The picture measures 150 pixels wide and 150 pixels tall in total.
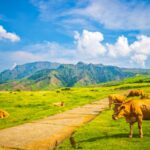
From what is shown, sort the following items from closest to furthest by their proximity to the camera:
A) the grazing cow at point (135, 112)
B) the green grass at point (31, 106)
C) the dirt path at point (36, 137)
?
the dirt path at point (36, 137)
the grazing cow at point (135, 112)
the green grass at point (31, 106)

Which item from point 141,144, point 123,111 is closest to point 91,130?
point 123,111

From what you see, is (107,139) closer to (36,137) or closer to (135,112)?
(135,112)

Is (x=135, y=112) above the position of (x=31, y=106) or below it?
above


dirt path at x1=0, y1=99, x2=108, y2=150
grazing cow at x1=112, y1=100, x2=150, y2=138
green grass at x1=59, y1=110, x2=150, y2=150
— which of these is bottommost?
dirt path at x1=0, y1=99, x2=108, y2=150

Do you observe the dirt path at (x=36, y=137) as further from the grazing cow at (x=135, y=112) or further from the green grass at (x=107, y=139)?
the grazing cow at (x=135, y=112)

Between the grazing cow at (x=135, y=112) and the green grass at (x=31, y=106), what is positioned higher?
the grazing cow at (x=135, y=112)

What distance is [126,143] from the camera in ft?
54.6

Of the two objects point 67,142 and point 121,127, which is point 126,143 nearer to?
point 67,142

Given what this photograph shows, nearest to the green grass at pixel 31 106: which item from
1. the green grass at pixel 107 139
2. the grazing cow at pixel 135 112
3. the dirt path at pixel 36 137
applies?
the dirt path at pixel 36 137

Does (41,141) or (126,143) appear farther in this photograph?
(41,141)

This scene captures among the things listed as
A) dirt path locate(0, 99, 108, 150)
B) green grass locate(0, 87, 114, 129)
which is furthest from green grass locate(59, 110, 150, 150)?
green grass locate(0, 87, 114, 129)

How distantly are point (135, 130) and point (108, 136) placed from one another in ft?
8.89

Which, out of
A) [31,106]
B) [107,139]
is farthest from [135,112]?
[31,106]

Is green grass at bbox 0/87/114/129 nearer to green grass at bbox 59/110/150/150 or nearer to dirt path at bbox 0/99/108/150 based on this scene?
dirt path at bbox 0/99/108/150
